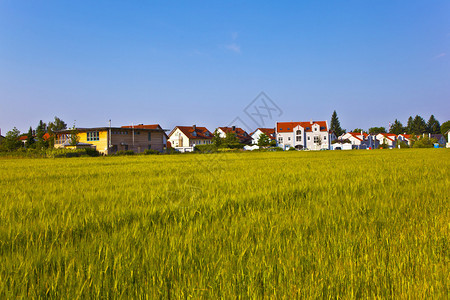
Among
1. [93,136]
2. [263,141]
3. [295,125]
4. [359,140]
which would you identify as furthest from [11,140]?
[359,140]

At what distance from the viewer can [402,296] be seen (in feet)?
4.89

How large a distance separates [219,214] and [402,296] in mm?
2284

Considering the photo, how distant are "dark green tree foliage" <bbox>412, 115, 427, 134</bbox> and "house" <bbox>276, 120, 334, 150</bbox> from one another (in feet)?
359

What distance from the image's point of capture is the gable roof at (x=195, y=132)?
273 ft

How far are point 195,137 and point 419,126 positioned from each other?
6041 inches

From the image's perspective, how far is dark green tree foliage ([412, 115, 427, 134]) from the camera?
164m

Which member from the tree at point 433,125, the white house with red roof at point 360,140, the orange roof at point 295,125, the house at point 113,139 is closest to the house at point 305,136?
the orange roof at point 295,125

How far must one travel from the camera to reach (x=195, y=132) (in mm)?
86062

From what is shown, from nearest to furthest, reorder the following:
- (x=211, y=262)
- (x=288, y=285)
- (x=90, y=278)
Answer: (x=288, y=285) < (x=90, y=278) < (x=211, y=262)

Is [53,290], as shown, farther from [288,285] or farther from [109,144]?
[109,144]

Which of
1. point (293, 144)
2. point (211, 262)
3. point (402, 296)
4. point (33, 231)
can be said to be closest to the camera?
point (402, 296)

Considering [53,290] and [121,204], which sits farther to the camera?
[121,204]

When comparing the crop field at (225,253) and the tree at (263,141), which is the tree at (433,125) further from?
the crop field at (225,253)

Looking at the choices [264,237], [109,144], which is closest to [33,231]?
[264,237]
